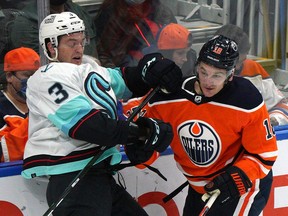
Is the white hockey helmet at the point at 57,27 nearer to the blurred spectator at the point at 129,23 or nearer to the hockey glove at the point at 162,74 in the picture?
the hockey glove at the point at 162,74

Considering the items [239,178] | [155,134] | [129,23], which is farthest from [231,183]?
[129,23]

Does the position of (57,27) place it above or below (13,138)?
above

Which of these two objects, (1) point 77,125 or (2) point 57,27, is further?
(2) point 57,27

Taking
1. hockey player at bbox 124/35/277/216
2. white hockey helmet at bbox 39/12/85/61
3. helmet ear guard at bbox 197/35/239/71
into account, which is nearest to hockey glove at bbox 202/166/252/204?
hockey player at bbox 124/35/277/216

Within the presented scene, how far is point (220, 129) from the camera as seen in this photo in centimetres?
323

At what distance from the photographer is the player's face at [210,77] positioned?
10.2 feet

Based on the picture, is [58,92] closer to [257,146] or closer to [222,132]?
[222,132]

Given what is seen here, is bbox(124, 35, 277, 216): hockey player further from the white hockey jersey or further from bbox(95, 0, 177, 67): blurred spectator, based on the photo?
bbox(95, 0, 177, 67): blurred spectator

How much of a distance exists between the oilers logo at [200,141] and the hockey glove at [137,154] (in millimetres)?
156

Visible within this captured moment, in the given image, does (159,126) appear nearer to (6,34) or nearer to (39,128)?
(39,128)

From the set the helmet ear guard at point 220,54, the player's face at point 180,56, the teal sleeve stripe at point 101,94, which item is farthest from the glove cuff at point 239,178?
the player's face at point 180,56

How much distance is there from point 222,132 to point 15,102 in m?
0.98

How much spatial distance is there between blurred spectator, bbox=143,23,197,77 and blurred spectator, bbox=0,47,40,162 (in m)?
0.63

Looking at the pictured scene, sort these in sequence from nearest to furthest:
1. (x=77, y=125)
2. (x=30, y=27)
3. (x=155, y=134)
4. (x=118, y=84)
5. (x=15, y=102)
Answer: (x=77, y=125), (x=155, y=134), (x=118, y=84), (x=15, y=102), (x=30, y=27)
